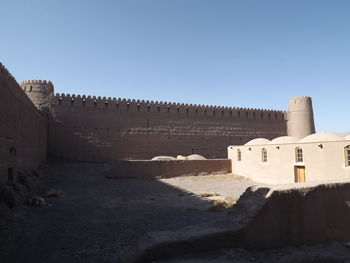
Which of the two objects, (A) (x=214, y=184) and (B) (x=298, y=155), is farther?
(A) (x=214, y=184)

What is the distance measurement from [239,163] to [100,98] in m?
9.99

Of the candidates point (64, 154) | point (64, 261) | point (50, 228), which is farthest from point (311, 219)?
point (64, 154)

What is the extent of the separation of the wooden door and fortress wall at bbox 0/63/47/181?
39.1ft

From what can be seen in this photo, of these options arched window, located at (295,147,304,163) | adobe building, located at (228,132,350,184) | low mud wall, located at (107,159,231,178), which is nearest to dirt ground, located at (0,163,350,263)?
low mud wall, located at (107,159,231,178)

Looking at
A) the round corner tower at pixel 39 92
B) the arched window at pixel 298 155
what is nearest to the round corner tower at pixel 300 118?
the arched window at pixel 298 155

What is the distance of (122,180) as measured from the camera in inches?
579

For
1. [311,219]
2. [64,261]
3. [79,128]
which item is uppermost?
[79,128]

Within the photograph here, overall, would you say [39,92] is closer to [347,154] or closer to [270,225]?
[347,154]

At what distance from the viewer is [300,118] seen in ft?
87.0

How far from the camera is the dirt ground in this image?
15.7 ft

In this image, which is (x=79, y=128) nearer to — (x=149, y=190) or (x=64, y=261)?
(x=149, y=190)

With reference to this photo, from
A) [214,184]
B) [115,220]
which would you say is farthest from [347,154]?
[115,220]

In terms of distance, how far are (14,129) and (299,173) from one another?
12.2 m

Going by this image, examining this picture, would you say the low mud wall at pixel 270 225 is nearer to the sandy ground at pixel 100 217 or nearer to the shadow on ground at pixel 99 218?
the shadow on ground at pixel 99 218
